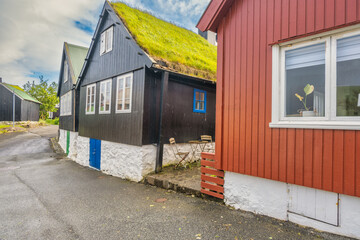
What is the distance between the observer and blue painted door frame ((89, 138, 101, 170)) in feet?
32.7

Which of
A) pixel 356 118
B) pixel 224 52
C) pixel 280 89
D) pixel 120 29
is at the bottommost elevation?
pixel 356 118

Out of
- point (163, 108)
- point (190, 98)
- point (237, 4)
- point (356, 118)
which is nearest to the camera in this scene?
point (356, 118)

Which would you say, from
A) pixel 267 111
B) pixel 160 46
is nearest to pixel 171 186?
pixel 267 111

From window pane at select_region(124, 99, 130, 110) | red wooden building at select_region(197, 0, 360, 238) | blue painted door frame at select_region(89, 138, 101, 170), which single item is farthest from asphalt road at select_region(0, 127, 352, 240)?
window pane at select_region(124, 99, 130, 110)

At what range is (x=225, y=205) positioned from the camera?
4555mm

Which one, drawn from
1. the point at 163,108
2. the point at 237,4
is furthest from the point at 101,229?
the point at 237,4

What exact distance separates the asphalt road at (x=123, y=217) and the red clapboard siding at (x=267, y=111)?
98 centimetres

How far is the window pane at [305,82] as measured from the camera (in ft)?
10.9

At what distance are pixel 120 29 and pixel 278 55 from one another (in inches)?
280

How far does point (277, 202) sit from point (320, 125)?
167 cm

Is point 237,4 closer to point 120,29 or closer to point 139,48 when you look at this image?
point 139,48

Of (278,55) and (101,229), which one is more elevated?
(278,55)

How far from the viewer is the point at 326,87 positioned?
126 inches

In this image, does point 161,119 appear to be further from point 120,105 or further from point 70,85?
point 70,85
